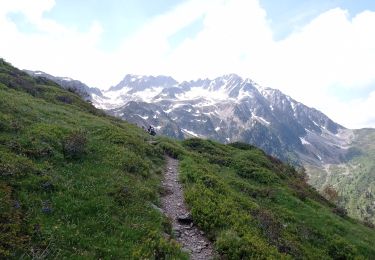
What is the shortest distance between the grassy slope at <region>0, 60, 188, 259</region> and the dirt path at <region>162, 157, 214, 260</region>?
1.11 metres

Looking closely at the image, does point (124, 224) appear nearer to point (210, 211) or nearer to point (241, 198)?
point (210, 211)

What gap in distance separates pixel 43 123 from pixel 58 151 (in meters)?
6.78

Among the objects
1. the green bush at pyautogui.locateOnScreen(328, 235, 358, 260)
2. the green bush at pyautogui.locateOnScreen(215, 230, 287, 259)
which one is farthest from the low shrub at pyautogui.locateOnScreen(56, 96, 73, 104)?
the green bush at pyautogui.locateOnScreen(215, 230, 287, 259)

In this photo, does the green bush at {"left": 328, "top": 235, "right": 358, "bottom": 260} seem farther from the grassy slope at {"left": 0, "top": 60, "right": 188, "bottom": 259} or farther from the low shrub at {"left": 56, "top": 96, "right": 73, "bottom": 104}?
the low shrub at {"left": 56, "top": 96, "right": 73, "bottom": 104}

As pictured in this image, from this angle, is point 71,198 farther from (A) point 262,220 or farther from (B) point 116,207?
(A) point 262,220

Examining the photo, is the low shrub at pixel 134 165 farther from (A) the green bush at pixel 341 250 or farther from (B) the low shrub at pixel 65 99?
(B) the low shrub at pixel 65 99

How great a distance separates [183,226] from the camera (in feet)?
70.7

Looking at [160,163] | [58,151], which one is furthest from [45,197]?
[160,163]

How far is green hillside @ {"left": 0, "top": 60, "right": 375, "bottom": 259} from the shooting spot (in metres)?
15.6

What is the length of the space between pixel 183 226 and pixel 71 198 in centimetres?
658

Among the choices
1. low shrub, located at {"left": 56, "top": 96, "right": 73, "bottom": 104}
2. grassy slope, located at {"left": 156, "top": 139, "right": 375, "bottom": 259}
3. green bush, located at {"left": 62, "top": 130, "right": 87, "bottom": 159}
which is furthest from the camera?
low shrub, located at {"left": 56, "top": 96, "right": 73, "bottom": 104}

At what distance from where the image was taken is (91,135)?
34312mm

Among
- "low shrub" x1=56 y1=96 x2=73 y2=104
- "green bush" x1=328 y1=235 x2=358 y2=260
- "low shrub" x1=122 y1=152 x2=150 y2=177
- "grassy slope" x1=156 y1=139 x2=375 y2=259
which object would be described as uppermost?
"low shrub" x1=56 y1=96 x2=73 y2=104

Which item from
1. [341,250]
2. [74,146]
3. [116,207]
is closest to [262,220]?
[341,250]
